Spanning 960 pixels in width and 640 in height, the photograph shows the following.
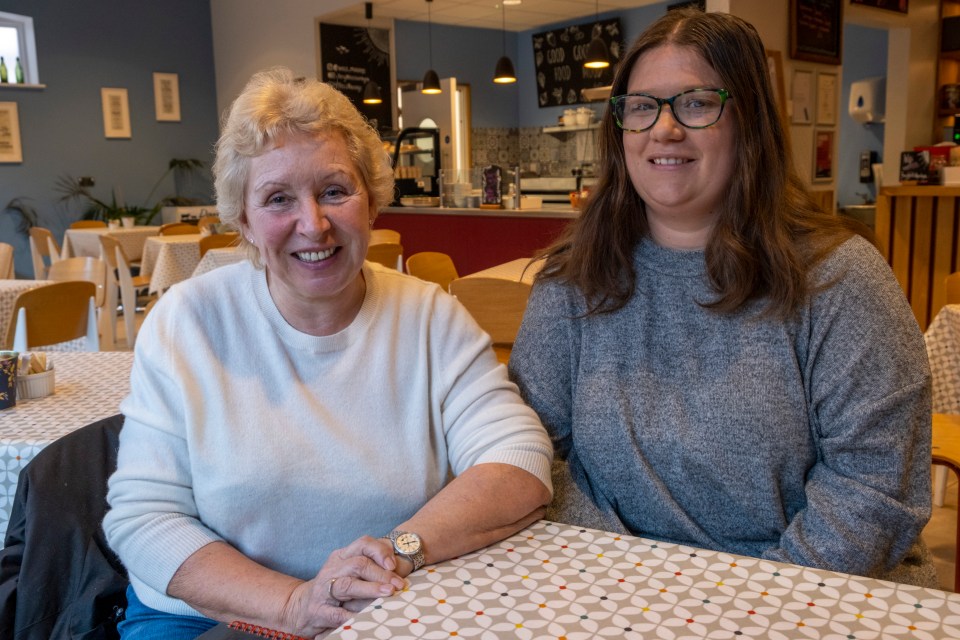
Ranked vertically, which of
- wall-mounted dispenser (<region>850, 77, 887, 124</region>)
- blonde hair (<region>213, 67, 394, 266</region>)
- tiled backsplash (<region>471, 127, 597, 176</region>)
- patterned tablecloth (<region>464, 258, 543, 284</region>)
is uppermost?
wall-mounted dispenser (<region>850, 77, 887, 124</region>)

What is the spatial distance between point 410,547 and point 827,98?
6261 millimetres

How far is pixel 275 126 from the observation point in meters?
1.29

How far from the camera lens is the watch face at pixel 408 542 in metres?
1.10

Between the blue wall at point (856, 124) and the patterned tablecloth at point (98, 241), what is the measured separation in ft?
24.1

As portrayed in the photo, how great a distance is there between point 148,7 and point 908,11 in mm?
7880

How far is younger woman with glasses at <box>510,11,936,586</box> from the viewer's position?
126cm

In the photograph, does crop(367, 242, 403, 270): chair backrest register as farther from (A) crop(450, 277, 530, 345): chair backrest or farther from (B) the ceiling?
(B) the ceiling

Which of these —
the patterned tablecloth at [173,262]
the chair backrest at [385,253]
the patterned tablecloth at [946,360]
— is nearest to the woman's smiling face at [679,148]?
the patterned tablecloth at [946,360]

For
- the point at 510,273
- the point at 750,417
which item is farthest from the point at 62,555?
the point at 510,273

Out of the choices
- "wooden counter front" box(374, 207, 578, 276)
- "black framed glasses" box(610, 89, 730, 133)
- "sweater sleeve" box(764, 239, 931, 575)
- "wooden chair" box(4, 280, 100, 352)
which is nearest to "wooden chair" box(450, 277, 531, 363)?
"wooden chair" box(4, 280, 100, 352)

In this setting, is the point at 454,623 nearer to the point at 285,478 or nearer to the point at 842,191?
the point at 285,478

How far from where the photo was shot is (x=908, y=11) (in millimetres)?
7129

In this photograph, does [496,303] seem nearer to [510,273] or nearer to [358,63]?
[510,273]

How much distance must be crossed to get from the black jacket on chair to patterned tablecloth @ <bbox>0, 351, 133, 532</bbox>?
307 mm
